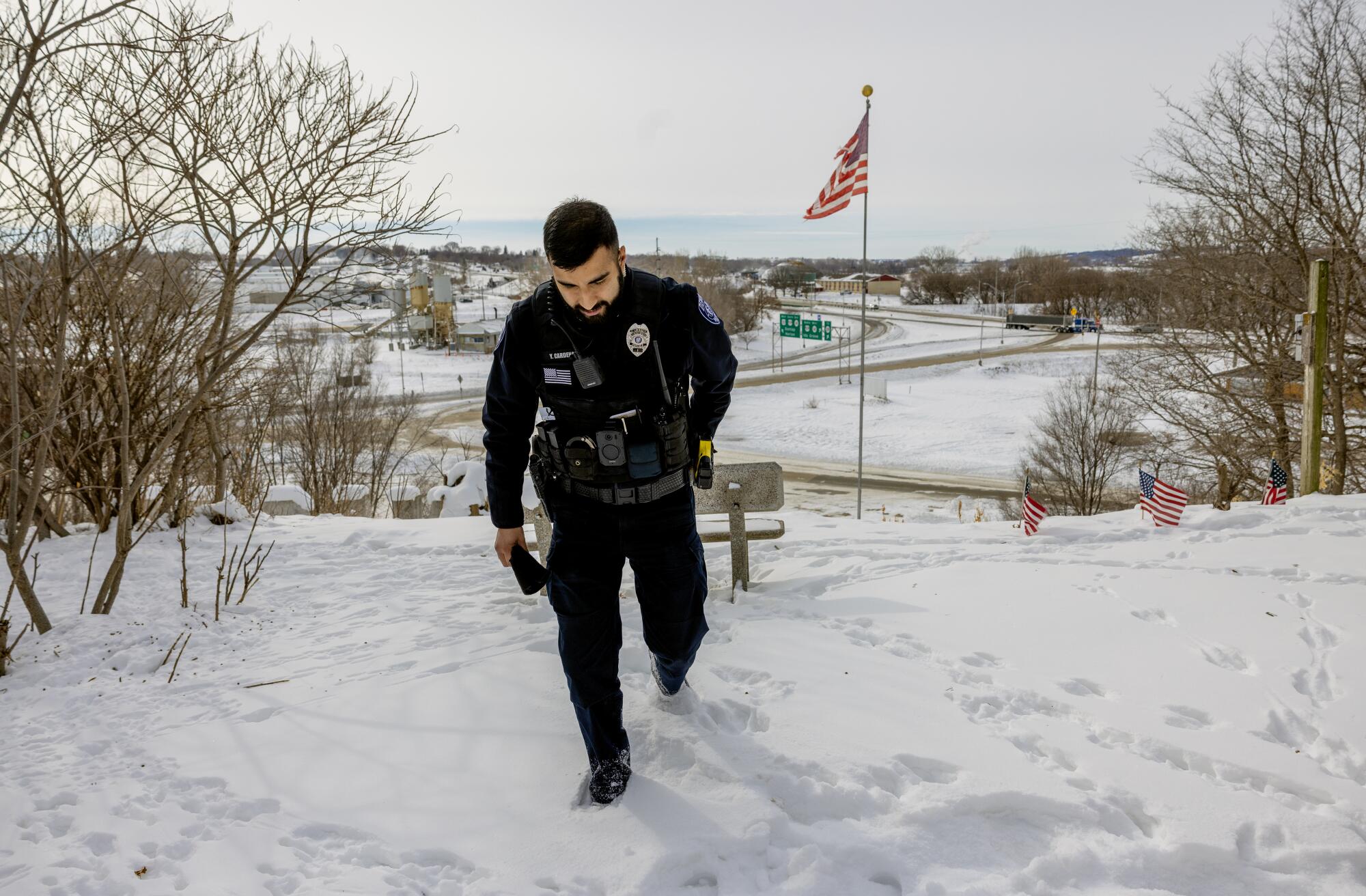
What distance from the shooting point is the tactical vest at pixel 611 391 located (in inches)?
107

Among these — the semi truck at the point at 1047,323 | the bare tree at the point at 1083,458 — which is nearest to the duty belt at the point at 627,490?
the bare tree at the point at 1083,458

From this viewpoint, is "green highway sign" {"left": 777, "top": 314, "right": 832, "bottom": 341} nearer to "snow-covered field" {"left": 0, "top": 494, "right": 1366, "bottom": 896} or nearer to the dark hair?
"snow-covered field" {"left": 0, "top": 494, "right": 1366, "bottom": 896}

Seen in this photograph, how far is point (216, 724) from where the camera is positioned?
326cm

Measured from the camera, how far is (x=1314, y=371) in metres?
8.70

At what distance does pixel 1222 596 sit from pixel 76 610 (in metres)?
6.60

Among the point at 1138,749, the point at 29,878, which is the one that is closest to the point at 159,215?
the point at 29,878

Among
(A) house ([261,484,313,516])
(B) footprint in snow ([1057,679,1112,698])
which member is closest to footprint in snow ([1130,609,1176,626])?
(B) footprint in snow ([1057,679,1112,698])

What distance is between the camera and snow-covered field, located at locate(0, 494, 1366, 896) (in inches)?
91.4

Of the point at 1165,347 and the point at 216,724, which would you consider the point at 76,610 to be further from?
the point at 1165,347

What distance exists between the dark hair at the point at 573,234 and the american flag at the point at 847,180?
15.3 meters

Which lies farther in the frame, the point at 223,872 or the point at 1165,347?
the point at 1165,347

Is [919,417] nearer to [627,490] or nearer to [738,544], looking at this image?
[738,544]

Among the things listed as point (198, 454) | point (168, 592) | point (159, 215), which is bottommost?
point (168, 592)

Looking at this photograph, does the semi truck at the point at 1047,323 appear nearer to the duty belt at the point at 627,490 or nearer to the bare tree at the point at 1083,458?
the bare tree at the point at 1083,458
